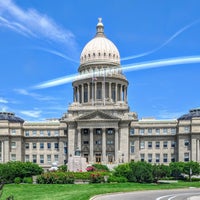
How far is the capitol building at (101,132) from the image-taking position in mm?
111188

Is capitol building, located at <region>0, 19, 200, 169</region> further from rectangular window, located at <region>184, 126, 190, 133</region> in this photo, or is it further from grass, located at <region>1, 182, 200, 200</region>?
grass, located at <region>1, 182, 200, 200</region>

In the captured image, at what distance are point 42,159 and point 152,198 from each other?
272 ft

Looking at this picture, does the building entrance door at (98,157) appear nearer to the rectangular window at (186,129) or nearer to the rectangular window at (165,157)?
the rectangular window at (165,157)

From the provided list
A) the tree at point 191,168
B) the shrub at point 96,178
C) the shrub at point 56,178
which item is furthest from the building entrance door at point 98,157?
the shrub at point 56,178

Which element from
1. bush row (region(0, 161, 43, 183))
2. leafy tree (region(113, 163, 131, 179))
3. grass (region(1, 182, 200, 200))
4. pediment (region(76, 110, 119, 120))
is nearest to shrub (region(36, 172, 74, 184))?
grass (region(1, 182, 200, 200))

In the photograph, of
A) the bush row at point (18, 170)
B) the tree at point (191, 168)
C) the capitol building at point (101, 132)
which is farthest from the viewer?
the capitol building at point (101, 132)

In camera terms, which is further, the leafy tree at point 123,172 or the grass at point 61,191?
the leafy tree at point 123,172

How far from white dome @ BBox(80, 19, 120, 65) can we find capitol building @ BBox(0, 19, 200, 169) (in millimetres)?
341

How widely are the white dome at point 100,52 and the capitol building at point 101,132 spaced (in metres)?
0.34

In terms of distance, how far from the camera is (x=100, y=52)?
131000 millimetres

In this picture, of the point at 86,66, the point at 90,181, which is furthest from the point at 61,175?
the point at 86,66

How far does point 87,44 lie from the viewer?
13638cm

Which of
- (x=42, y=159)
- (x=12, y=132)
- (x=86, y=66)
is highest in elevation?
(x=86, y=66)

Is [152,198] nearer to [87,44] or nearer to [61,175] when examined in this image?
[61,175]
